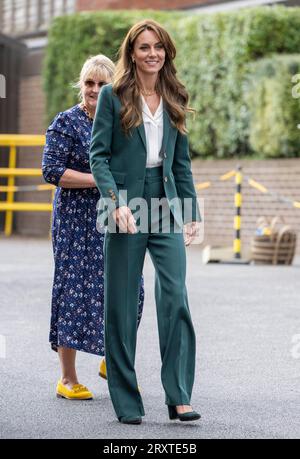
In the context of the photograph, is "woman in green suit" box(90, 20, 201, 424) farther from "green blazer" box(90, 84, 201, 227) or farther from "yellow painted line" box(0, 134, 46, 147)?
"yellow painted line" box(0, 134, 46, 147)

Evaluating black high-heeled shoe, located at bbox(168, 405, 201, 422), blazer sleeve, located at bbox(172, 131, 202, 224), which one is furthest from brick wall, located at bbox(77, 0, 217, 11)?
black high-heeled shoe, located at bbox(168, 405, 201, 422)

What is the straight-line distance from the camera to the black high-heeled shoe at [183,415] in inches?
213

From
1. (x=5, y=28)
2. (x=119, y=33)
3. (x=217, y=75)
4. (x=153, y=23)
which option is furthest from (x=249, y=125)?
(x=153, y=23)

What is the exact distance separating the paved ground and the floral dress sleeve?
120 centimetres

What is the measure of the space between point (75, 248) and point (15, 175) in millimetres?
18791

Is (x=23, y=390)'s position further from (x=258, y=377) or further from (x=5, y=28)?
(x=5, y=28)

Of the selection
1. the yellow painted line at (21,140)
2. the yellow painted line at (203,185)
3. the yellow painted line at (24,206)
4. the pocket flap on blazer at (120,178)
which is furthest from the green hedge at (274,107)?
the pocket flap on blazer at (120,178)

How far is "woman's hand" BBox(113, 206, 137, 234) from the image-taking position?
17.5 feet

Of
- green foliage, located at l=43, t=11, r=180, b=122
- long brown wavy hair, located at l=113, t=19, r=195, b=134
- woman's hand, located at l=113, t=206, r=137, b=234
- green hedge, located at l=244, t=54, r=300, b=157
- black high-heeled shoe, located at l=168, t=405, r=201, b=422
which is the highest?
green foliage, located at l=43, t=11, r=180, b=122

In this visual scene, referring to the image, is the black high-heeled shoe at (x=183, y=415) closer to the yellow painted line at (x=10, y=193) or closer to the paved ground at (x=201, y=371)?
the paved ground at (x=201, y=371)

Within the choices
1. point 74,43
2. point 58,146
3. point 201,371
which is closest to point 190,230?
point 58,146

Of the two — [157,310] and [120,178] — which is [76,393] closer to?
[157,310]
